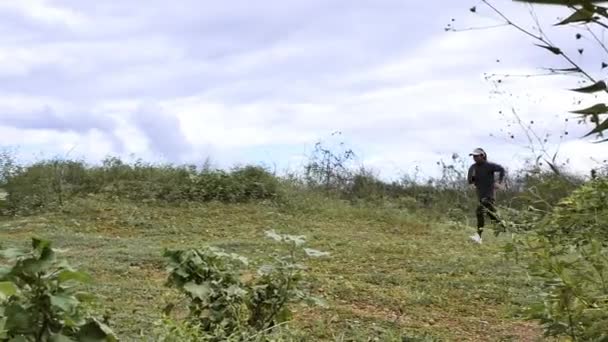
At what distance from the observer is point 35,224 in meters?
9.44

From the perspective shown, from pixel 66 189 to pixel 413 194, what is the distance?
19.3 ft

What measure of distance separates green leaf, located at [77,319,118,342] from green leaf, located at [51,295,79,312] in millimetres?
99

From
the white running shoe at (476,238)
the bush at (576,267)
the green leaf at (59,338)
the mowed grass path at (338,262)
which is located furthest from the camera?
the white running shoe at (476,238)

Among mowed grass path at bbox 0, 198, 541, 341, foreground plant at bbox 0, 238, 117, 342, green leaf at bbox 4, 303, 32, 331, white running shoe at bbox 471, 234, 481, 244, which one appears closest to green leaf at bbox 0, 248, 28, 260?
foreground plant at bbox 0, 238, 117, 342

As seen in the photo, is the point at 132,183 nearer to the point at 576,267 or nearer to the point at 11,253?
the point at 11,253

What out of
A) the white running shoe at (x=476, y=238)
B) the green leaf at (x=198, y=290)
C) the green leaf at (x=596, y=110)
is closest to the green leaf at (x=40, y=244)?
the green leaf at (x=198, y=290)

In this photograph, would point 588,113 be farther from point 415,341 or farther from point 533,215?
point 415,341

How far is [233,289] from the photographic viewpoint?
8.13ft

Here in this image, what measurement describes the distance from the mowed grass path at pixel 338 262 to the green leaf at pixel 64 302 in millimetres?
1336

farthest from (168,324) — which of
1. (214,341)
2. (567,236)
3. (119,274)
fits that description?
(119,274)

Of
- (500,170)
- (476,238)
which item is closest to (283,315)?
(476,238)

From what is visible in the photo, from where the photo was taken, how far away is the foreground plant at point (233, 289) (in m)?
2.44

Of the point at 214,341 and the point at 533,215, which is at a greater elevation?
the point at 533,215

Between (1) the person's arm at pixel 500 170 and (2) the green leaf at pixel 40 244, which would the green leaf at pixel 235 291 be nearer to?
(2) the green leaf at pixel 40 244
